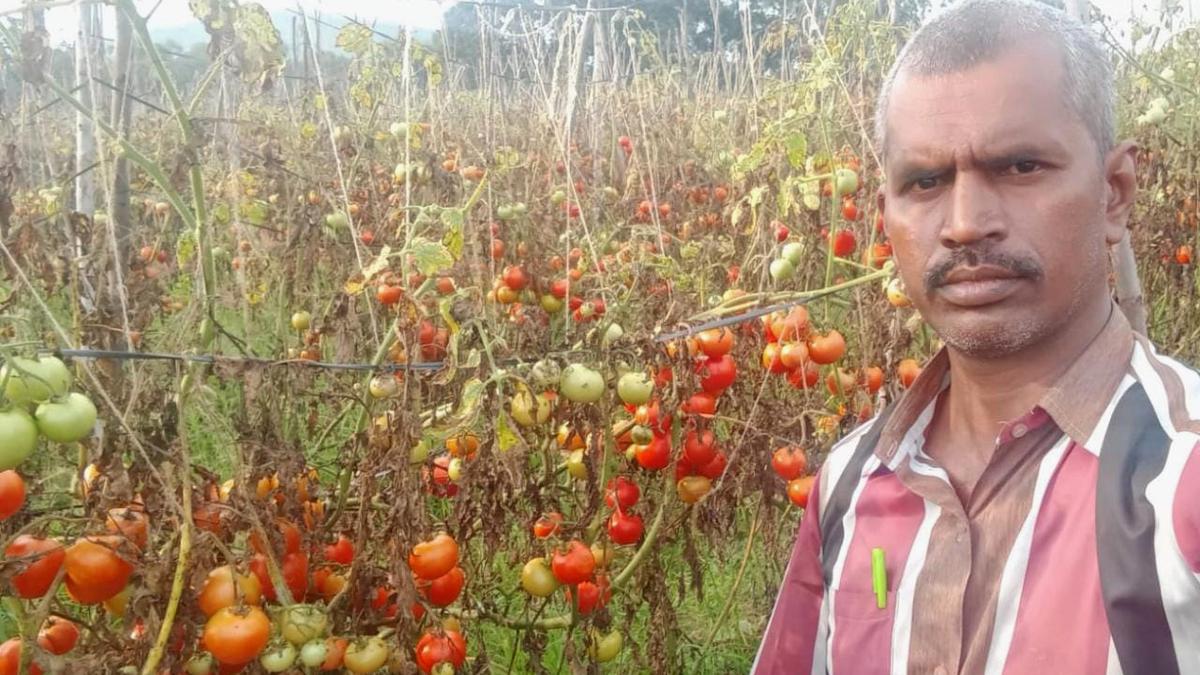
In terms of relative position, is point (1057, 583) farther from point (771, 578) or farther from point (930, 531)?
point (771, 578)

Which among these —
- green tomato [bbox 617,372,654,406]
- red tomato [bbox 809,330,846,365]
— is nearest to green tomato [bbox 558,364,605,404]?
green tomato [bbox 617,372,654,406]

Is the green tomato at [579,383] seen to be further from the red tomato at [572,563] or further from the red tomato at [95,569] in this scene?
the red tomato at [95,569]

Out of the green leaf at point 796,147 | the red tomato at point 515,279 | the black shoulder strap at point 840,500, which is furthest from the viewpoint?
the red tomato at point 515,279

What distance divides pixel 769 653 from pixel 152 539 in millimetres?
850

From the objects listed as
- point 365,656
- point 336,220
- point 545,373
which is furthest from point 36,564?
point 336,220

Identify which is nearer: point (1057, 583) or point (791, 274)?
point (1057, 583)

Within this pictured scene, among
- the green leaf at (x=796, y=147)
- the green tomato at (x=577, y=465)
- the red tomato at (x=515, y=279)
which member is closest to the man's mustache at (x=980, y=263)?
the green tomato at (x=577, y=465)

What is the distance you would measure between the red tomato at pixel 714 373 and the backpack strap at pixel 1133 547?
3.21 ft

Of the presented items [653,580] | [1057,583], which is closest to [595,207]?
[653,580]

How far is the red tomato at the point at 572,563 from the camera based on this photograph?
1696 millimetres

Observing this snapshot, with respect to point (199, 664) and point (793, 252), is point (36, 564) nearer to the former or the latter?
point (199, 664)

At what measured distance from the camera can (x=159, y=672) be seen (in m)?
1.34

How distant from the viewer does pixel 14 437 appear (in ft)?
3.69

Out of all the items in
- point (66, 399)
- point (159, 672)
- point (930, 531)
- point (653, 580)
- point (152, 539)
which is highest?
point (66, 399)
